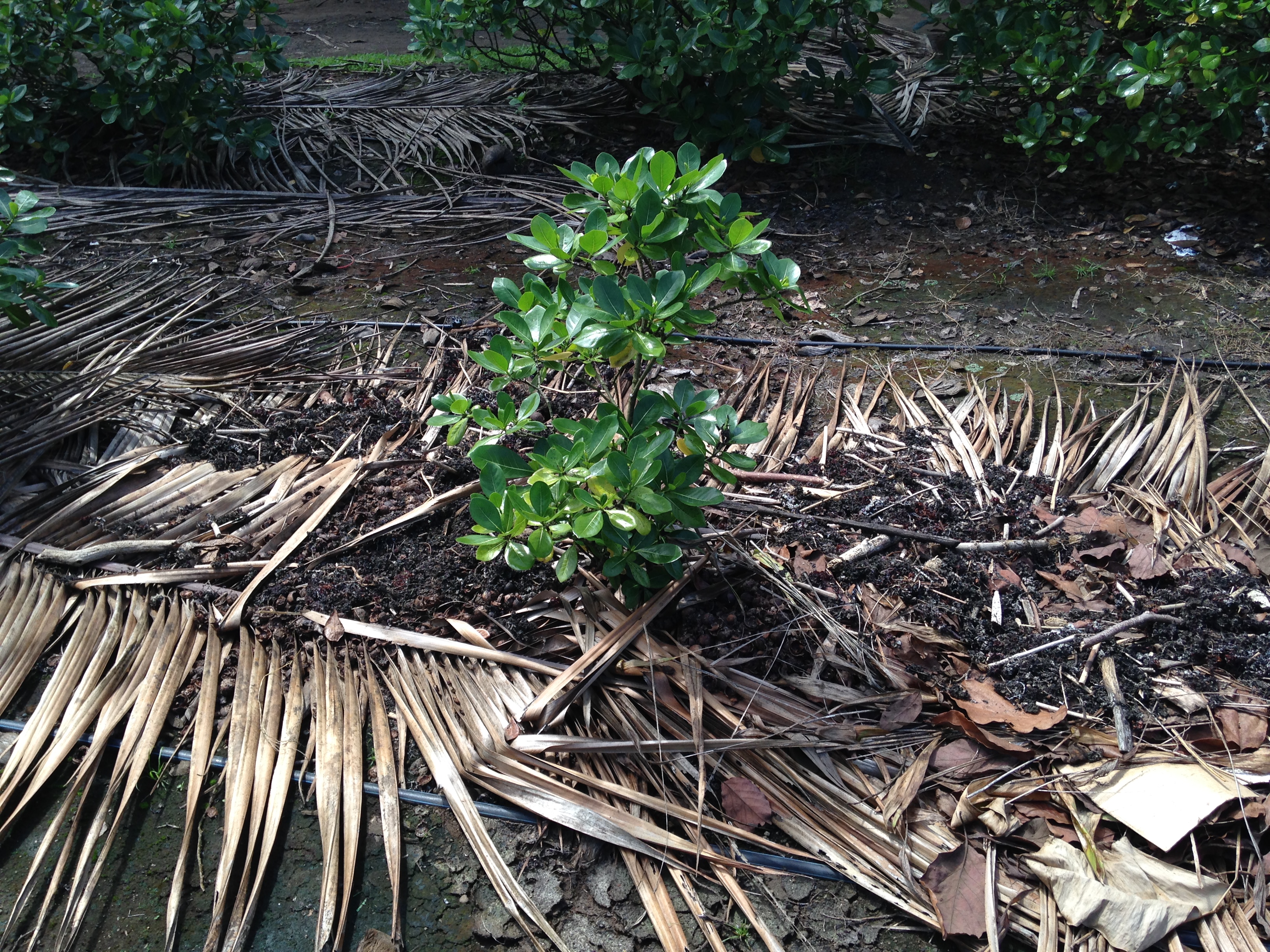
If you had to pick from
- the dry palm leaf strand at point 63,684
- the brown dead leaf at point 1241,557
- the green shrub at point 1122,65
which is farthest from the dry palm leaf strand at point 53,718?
the green shrub at point 1122,65

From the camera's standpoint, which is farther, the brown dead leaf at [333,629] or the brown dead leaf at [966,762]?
the brown dead leaf at [333,629]

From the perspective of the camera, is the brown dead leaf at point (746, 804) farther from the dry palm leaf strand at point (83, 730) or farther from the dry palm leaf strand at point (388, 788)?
the dry palm leaf strand at point (83, 730)

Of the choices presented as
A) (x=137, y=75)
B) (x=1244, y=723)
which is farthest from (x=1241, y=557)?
(x=137, y=75)

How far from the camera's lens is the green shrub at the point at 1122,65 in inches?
145

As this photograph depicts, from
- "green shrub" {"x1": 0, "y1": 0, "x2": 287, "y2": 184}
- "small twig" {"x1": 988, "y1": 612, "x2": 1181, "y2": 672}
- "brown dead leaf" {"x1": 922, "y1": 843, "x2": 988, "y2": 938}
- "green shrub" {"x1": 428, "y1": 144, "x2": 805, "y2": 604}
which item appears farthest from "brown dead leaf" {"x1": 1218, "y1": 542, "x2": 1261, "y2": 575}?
"green shrub" {"x1": 0, "y1": 0, "x2": 287, "y2": 184}

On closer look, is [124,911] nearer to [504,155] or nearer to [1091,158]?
[504,155]

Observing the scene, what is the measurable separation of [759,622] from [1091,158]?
3431mm

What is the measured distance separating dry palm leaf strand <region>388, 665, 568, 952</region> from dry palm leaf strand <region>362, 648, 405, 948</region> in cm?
5

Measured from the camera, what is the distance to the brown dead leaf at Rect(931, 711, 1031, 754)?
6.45ft

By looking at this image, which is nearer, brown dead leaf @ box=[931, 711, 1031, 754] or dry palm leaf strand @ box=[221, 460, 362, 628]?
brown dead leaf @ box=[931, 711, 1031, 754]

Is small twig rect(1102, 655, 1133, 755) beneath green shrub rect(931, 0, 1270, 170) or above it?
beneath

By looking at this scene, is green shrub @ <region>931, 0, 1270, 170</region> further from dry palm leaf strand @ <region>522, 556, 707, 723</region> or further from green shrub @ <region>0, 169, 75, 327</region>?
green shrub @ <region>0, 169, 75, 327</region>

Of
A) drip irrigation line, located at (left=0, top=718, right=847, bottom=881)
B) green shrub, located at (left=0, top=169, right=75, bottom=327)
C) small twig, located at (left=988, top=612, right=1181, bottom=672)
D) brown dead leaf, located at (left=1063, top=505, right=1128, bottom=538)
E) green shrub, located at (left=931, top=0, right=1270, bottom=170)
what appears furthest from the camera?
green shrub, located at (left=931, top=0, right=1270, bottom=170)

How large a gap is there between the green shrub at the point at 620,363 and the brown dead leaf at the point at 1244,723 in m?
1.21
